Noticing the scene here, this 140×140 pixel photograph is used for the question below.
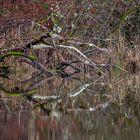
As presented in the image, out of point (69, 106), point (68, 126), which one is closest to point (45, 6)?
point (69, 106)

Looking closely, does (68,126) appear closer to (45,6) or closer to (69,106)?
(69,106)

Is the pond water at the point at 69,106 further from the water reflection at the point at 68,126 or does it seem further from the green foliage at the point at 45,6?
the green foliage at the point at 45,6

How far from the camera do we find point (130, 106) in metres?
7.07

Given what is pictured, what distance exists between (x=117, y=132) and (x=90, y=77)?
3.08m

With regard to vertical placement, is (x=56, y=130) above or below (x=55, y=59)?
below

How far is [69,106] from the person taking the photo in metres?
6.75

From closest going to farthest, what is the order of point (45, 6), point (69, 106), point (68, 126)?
point (68, 126)
point (69, 106)
point (45, 6)

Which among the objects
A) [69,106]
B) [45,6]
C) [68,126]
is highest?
[45,6]

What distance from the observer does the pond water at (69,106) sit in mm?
5586

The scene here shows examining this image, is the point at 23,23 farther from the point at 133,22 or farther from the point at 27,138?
the point at 27,138

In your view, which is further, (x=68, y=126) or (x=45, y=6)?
(x=45, y=6)

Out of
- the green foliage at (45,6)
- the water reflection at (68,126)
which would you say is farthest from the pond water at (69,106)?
the green foliage at (45,6)

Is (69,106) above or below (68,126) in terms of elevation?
above

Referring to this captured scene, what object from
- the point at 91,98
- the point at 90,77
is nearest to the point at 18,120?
the point at 91,98
